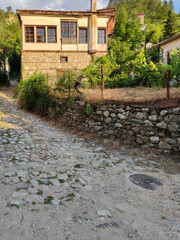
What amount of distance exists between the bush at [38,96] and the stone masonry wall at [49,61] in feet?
22.2

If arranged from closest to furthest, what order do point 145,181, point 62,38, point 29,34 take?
point 145,181 → point 29,34 → point 62,38

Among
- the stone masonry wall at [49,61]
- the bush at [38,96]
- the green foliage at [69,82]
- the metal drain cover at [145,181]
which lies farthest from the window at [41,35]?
the metal drain cover at [145,181]

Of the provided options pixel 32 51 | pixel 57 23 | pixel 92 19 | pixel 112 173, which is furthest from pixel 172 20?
pixel 112 173

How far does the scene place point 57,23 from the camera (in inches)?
666

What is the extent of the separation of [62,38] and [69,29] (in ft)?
3.64

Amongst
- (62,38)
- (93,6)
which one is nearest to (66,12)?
(62,38)

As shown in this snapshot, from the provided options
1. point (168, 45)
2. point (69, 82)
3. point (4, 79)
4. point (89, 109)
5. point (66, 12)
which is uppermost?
point (66, 12)

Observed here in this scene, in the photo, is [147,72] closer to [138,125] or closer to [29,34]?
[138,125]

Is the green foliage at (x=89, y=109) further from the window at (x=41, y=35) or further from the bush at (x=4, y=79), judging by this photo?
the bush at (x=4, y=79)

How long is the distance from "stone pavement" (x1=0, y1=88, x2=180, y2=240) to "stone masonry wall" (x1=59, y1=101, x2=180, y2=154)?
57 cm

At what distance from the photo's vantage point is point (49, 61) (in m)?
17.5

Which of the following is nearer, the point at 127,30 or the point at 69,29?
the point at 69,29

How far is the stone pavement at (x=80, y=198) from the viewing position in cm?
221

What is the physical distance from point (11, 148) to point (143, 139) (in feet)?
12.7
